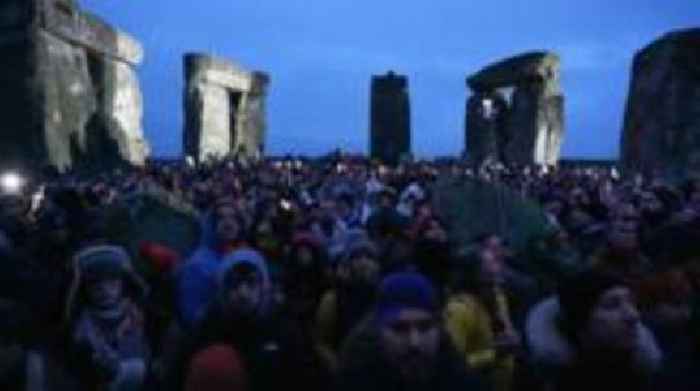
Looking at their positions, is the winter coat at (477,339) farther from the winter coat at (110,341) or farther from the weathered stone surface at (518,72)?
the weathered stone surface at (518,72)

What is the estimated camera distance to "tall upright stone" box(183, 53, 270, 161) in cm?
3303

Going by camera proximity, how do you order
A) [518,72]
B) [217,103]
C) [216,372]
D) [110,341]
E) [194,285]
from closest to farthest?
[216,372], [110,341], [194,285], [518,72], [217,103]

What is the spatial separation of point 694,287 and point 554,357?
236 centimetres

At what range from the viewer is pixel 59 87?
2331 cm

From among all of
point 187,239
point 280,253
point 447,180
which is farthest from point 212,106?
point 280,253

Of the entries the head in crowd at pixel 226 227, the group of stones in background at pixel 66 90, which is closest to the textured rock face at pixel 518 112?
the group of stones in background at pixel 66 90

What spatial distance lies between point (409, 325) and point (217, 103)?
29.6m

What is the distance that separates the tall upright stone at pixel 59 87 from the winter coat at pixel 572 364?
17.9 m

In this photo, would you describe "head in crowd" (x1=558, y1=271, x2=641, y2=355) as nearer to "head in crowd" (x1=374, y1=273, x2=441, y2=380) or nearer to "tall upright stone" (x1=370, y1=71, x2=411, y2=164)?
"head in crowd" (x1=374, y1=273, x2=441, y2=380)

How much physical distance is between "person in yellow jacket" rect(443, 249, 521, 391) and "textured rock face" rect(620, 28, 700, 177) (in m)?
14.4

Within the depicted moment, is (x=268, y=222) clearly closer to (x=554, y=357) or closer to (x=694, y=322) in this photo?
(x=694, y=322)

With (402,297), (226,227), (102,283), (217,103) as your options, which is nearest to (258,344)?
(402,297)

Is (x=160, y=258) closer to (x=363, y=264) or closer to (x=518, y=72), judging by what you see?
(x=363, y=264)

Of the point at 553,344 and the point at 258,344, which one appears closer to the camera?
the point at 553,344
